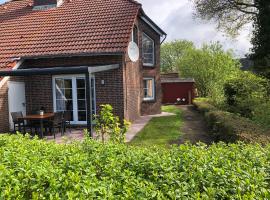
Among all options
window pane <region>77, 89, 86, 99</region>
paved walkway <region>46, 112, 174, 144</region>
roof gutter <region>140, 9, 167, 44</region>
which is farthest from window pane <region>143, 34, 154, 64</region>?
window pane <region>77, 89, 86, 99</region>

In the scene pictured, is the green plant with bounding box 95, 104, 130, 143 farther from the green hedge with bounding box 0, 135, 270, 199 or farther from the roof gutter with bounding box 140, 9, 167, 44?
the roof gutter with bounding box 140, 9, 167, 44

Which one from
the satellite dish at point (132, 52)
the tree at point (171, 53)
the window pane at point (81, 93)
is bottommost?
the window pane at point (81, 93)

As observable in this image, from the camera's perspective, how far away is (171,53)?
6588cm

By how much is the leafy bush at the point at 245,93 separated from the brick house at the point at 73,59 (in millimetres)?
5509

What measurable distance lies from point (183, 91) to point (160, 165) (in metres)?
28.9

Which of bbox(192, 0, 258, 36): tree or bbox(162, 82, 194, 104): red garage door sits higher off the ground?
bbox(192, 0, 258, 36): tree

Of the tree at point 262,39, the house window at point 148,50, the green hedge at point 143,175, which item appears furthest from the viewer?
the house window at point 148,50

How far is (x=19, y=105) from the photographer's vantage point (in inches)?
624

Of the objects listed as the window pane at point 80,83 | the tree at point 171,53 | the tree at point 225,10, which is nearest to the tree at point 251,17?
the tree at point 225,10

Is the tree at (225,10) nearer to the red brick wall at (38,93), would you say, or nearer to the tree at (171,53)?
the red brick wall at (38,93)

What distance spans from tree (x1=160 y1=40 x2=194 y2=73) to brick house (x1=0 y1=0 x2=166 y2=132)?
152 feet

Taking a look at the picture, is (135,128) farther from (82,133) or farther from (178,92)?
(178,92)

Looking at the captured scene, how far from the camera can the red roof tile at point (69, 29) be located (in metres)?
15.4

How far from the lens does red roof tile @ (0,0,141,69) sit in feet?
50.4
